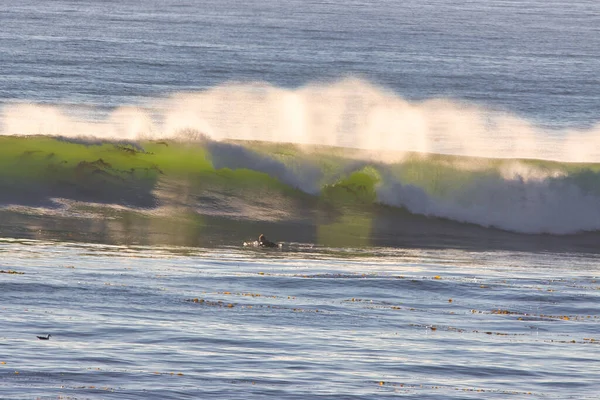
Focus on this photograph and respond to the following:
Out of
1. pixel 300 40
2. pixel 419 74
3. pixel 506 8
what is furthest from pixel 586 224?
pixel 506 8

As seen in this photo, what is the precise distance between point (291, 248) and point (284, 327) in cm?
677

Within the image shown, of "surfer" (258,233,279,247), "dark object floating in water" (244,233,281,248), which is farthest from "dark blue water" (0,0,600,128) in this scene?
"surfer" (258,233,279,247)

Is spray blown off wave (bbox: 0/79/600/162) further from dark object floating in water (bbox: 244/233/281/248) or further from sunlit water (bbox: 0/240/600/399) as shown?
sunlit water (bbox: 0/240/600/399)

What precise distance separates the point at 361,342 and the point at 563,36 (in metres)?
88.9

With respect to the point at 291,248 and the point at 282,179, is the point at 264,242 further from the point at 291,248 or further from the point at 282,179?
the point at 282,179

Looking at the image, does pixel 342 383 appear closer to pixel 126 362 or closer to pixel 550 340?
pixel 126 362

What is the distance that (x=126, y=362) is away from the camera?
1195 centimetres

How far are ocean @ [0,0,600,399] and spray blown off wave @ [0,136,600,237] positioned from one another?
0.06 meters

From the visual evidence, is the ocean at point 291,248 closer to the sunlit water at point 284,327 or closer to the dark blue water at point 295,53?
the sunlit water at point 284,327

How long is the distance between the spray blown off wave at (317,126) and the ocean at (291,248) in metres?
0.21

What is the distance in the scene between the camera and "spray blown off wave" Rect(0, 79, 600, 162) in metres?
32.7

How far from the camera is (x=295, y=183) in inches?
1020

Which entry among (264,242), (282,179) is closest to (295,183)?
(282,179)

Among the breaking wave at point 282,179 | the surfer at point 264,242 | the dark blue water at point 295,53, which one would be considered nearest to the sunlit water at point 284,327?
the surfer at point 264,242
